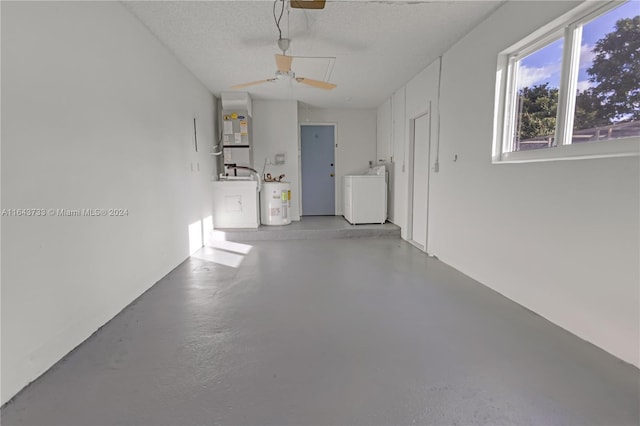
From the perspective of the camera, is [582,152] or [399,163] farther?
[399,163]

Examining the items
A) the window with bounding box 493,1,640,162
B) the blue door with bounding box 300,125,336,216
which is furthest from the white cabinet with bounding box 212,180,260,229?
the window with bounding box 493,1,640,162

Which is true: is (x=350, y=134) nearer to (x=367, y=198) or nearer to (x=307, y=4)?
(x=367, y=198)

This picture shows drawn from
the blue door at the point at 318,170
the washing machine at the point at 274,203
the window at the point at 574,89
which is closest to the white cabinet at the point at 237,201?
the washing machine at the point at 274,203

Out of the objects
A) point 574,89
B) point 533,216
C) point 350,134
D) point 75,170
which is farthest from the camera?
point 350,134

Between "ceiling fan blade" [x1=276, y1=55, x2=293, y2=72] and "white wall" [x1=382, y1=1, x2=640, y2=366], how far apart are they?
5.82 ft

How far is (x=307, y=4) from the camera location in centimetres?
244

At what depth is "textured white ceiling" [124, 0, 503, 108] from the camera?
102 inches

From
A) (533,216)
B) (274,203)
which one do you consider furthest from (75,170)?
(274,203)

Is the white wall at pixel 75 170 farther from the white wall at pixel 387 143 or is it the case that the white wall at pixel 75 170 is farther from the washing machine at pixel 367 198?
the white wall at pixel 387 143

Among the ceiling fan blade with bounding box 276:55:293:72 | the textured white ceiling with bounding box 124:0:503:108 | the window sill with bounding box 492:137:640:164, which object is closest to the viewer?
the window sill with bounding box 492:137:640:164

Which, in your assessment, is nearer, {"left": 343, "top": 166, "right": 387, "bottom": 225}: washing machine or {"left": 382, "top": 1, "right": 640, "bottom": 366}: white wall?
{"left": 382, "top": 1, "right": 640, "bottom": 366}: white wall

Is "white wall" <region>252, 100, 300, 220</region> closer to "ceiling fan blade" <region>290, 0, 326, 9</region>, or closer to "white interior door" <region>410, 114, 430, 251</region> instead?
"white interior door" <region>410, 114, 430, 251</region>

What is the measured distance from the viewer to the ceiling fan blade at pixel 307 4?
2.37 m

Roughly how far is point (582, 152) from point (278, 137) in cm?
487
